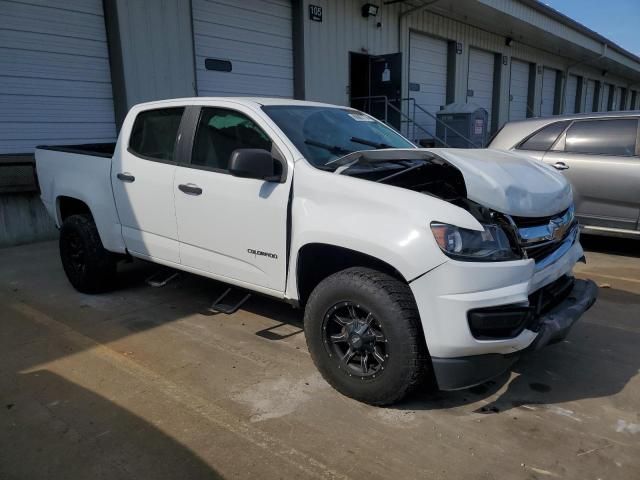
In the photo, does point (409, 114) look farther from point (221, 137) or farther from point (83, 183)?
point (221, 137)

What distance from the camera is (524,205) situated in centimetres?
289

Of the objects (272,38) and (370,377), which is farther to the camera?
(272,38)

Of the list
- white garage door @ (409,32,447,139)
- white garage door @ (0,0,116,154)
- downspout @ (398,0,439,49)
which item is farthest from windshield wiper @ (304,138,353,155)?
white garage door @ (409,32,447,139)

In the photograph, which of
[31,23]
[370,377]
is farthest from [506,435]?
[31,23]

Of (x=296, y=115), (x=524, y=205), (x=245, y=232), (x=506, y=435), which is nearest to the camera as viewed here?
(x=506, y=435)

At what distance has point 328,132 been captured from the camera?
3.79 metres

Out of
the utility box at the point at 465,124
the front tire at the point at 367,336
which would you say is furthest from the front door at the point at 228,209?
the utility box at the point at 465,124

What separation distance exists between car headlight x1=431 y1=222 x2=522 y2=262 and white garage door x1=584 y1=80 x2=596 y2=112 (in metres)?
30.6

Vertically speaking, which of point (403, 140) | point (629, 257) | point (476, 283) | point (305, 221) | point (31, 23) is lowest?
point (629, 257)

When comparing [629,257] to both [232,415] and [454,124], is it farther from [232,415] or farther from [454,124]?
[454,124]

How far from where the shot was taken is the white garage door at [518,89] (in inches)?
813

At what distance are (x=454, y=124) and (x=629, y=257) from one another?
8.52 m

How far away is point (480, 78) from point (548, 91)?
306 inches

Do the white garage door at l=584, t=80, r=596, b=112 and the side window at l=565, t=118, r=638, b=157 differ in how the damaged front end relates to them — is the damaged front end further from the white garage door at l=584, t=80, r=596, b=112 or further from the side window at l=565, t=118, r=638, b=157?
the white garage door at l=584, t=80, r=596, b=112
